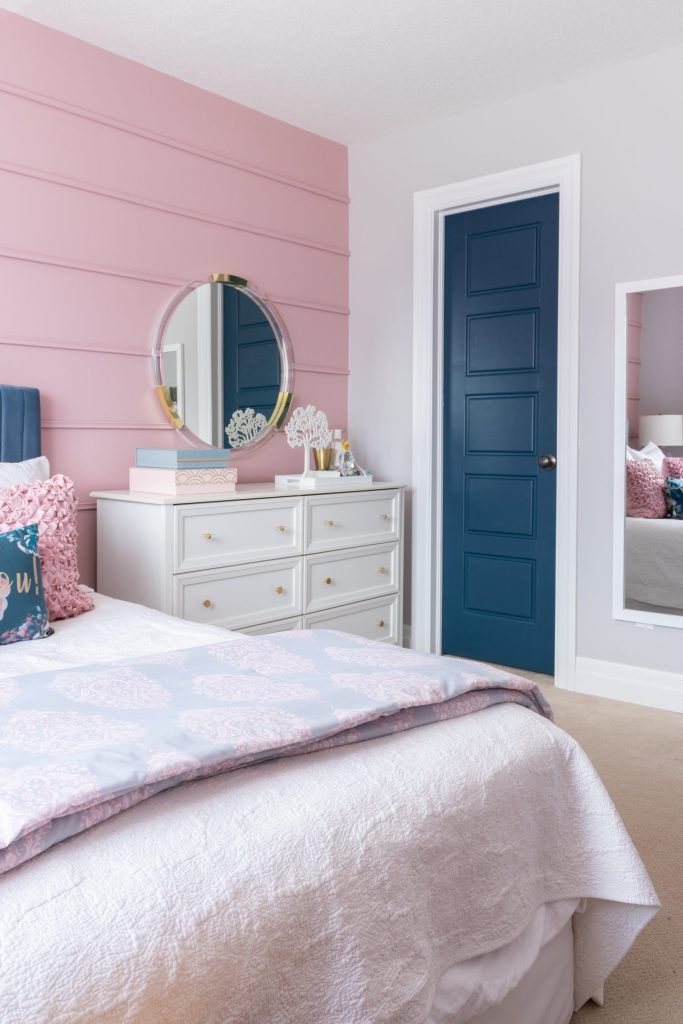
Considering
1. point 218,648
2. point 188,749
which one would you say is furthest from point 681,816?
point 188,749

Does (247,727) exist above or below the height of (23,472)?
below

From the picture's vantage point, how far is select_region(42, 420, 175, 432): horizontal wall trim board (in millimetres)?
3072

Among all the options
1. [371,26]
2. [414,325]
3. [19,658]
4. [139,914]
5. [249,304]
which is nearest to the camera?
[139,914]

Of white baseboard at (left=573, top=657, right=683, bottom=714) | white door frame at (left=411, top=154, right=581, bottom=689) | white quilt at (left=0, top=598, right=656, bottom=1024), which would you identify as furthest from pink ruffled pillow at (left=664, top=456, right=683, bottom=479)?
white quilt at (left=0, top=598, right=656, bottom=1024)

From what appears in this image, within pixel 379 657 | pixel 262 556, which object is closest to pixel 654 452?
pixel 262 556

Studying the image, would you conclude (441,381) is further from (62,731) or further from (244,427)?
(62,731)

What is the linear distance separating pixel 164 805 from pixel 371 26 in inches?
111

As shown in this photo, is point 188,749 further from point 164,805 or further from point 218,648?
point 218,648

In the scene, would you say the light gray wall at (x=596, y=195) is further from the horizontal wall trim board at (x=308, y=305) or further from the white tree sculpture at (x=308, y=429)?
the white tree sculpture at (x=308, y=429)

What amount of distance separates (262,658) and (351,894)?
0.62m

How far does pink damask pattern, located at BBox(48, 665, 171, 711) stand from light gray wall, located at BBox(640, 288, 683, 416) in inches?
96.2

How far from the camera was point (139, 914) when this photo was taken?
3.01 feet

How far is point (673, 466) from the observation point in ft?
10.7

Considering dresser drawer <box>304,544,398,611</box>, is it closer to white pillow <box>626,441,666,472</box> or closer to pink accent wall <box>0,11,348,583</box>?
pink accent wall <box>0,11,348,583</box>
